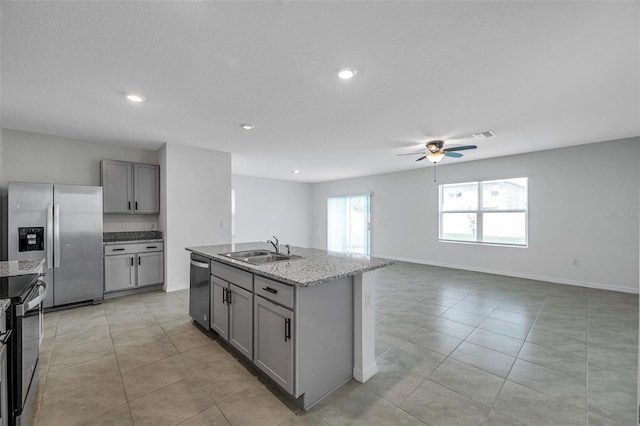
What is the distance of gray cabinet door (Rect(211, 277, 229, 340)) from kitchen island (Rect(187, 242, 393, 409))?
0.07 m

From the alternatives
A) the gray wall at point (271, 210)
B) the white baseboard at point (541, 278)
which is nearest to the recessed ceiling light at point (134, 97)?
the gray wall at point (271, 210)

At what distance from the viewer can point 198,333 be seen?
2953 mm

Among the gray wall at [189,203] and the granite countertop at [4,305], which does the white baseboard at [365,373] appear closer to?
the granite countertop at [4,305]

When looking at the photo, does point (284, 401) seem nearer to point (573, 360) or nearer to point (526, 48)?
point (573, 360)

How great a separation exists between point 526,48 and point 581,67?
0.69 m

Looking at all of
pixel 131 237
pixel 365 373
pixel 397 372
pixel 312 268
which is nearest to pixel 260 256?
pixel 312 268

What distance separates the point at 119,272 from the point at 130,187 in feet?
4.50

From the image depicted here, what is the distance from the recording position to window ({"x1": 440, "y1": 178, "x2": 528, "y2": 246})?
18.1 feet

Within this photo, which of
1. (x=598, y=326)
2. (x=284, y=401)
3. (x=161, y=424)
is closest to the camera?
(x=161, y=424)

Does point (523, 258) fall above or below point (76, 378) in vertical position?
above

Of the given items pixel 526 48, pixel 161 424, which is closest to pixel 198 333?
pixel 161 424

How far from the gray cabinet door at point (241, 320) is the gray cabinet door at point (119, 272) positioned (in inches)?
111

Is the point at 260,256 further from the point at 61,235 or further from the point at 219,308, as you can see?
the point at 61,235

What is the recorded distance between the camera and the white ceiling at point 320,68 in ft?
5.39
